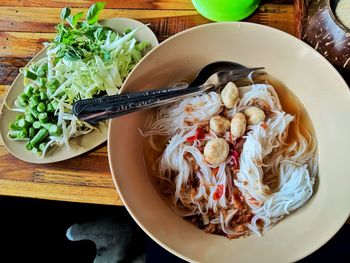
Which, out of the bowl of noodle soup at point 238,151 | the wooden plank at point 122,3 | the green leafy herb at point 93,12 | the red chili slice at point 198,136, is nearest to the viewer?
the bowl of noodle soup at point 238,151

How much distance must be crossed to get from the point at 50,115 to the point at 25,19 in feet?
1.53

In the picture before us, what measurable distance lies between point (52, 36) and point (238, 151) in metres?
0.84

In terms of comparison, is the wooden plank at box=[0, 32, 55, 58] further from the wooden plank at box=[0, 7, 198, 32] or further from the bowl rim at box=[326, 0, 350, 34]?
the bowl rim at box=[326, 0, 350, 34]

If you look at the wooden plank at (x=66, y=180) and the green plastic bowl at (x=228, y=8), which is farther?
the green plastic bowl at (x=228, y=8)

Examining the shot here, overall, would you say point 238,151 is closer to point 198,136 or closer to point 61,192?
point 198,136

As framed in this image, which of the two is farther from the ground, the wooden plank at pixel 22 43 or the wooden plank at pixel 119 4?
the wooden plank at pixel 119 4

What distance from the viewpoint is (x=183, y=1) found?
1.44 m

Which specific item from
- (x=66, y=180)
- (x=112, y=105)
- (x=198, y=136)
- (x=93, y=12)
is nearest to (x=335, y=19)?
(x=198, y=136)

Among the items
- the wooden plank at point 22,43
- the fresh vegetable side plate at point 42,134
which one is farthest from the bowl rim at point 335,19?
the wooden plank at point 22,43

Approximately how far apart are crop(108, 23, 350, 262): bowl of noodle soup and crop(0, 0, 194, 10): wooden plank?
0.34m

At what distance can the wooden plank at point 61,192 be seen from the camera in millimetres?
1200

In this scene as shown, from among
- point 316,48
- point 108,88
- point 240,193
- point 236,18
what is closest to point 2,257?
point 108,88

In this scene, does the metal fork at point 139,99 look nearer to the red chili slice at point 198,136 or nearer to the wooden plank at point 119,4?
the red chili slice at point 198,136

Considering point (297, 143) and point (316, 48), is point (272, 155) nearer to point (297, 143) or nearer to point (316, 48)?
point (297, 143)
